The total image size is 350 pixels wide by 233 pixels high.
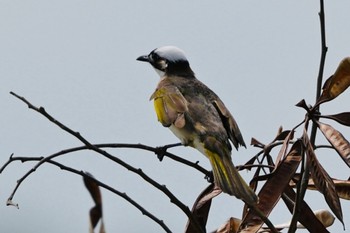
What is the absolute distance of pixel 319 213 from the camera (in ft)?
8.51

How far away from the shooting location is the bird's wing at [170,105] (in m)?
3.59

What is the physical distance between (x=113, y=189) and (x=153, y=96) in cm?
215

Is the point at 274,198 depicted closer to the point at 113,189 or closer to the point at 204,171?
the point at 204,171

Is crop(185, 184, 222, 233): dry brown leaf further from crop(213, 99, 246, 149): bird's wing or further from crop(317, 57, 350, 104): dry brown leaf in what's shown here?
crop(213, 99, 246, 149): bird's wing

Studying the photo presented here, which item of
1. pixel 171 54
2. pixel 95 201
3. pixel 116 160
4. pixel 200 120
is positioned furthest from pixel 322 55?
pixel 171 54

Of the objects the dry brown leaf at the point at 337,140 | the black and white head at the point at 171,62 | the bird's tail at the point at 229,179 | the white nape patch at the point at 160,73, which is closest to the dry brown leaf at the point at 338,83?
the dry brown leaf at the point at 337,140

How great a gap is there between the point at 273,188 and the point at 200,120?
1477 millimetres

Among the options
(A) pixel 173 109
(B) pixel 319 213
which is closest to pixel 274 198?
(B) pixel 319 213

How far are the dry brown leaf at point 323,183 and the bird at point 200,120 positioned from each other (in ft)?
1.67

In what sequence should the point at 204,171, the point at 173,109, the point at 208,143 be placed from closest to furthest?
the point at 204,171 → the point at 208,143 → the point at 173,109

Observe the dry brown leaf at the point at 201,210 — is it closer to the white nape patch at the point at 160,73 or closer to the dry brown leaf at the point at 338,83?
the dry brown leaf at the point at 338,83

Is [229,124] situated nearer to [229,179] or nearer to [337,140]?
[229,179]

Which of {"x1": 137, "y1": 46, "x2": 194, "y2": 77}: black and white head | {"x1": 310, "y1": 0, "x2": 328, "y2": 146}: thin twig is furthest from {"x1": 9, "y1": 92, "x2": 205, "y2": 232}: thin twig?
{"x1": 137, "y1": 46, "x2": 194, "y2": 77}: black and white head

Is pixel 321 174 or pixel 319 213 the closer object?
pixel 321 174
